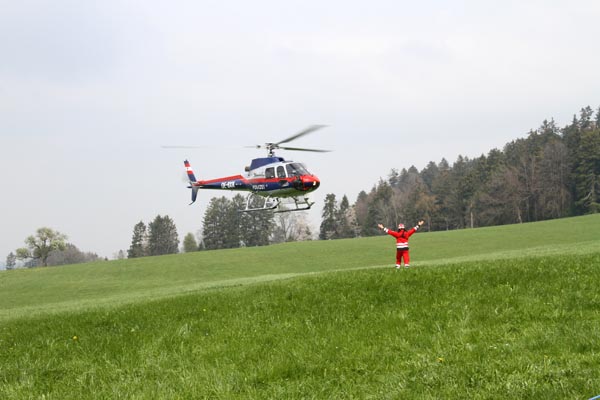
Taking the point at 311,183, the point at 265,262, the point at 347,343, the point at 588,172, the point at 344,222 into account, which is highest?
the point at 588,172

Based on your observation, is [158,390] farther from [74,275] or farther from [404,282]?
[74,275]

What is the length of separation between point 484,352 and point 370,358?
183 centimetres

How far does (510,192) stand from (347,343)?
97.6 meters

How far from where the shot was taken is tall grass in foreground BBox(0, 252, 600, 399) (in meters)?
7.47

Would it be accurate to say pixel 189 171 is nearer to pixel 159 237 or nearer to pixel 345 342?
pixel 345 342

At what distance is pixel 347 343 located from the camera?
938cm

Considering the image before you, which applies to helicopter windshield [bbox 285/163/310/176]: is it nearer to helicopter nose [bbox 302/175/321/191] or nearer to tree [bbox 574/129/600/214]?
helicopter nose [bbox 302/175/321/191]

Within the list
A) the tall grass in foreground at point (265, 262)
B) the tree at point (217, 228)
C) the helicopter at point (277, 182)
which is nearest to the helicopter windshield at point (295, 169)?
the helicopter at point (277, 182)

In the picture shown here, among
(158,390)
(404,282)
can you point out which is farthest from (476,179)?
(158,390)

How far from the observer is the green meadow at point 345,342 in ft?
24.5

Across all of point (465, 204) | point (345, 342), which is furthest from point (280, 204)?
point (465, 204)

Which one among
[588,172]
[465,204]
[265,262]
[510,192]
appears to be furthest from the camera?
[465,204]

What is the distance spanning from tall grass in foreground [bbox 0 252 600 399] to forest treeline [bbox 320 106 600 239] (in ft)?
293

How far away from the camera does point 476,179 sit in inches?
4363
